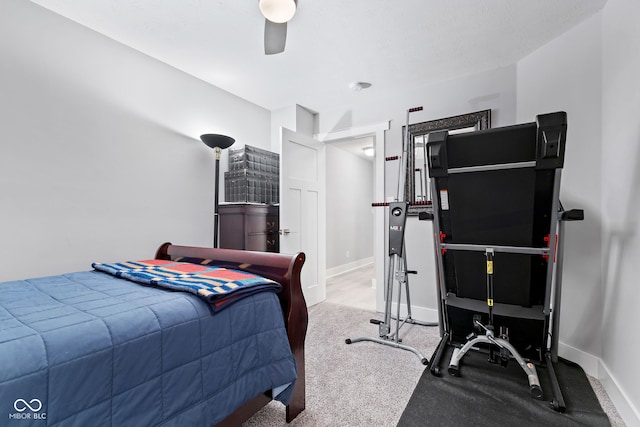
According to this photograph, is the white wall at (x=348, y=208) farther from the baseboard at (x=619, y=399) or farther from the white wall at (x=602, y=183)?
the baseboard at (x=619, y=399)

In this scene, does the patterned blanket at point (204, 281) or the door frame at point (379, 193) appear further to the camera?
the door frame at point (379, 193)

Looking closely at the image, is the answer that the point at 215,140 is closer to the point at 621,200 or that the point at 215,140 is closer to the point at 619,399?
the point at 621,200

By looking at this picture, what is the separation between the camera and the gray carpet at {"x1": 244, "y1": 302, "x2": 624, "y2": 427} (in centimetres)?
156

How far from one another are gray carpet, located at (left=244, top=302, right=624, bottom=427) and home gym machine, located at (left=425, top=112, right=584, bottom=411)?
0.29 metres

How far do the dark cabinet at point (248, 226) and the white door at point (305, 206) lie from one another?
198 millimetres

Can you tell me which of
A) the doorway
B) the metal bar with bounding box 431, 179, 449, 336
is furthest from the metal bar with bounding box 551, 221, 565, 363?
the doorway

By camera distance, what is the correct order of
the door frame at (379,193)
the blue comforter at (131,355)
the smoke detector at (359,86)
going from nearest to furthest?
the blue comforter at (131,355) → the smoke detector at (359,86) → the door frame at (379,193)

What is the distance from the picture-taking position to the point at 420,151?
3.09 meters

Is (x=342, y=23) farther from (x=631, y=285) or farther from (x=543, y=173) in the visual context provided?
(x=631, y=285)

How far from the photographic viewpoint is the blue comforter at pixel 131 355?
78cm

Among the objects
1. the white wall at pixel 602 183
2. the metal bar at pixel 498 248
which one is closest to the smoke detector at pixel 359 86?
the white wall at pixel 602 183

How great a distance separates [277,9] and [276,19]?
0.21 ft

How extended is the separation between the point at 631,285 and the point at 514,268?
21.3 inches

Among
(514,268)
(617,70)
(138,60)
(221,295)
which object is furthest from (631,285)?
(138,60)
